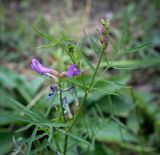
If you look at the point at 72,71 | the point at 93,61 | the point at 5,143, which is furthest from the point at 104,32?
the point at 93,61

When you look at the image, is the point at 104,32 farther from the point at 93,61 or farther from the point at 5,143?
the point at 93,61

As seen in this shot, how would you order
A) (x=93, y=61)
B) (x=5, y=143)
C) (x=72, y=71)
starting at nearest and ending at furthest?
(x=72, y=71) < (x=5, y=143) < (x=93, y=61)

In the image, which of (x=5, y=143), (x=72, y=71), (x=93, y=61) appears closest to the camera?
(x=72, y=71)

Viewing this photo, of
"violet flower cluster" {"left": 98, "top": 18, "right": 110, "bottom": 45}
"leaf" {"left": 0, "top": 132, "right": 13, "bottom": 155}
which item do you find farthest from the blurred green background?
"violet flower cluster" {"left": 98, "top": 18, "right": 110, "bottom": 45}

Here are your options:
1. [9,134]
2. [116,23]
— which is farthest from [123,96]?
[116,23]

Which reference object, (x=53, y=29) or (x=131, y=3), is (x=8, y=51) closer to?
(x=53, y=29)

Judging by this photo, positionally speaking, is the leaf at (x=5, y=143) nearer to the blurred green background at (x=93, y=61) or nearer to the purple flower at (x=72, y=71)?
the blurred green background at (x=93, y=61)

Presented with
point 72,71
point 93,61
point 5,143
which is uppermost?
point 72,71

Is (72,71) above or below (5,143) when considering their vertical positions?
above

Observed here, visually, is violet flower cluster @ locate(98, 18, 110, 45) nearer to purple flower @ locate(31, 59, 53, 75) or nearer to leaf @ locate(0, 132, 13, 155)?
purple flower @ locate(31, 59, 53, 75)
